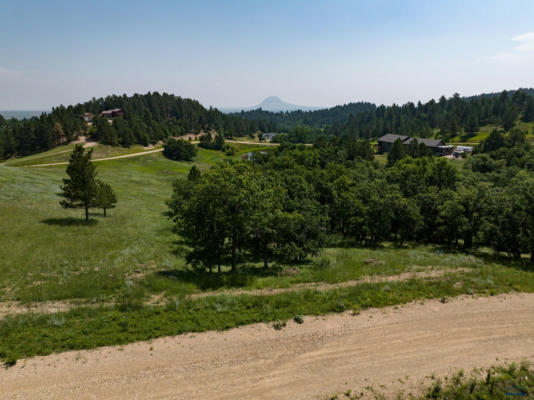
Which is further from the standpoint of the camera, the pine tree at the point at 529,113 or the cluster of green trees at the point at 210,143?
the pine tree at the point at 529,113

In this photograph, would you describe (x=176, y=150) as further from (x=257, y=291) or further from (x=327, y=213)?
(x=257, y=291)

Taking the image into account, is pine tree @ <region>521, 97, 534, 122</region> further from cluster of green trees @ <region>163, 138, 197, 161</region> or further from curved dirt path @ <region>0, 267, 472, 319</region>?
curved dirt path @ <region>0, 267, 472, 319</region>

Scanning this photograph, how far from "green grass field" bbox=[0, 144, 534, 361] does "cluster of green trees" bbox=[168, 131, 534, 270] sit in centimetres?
285

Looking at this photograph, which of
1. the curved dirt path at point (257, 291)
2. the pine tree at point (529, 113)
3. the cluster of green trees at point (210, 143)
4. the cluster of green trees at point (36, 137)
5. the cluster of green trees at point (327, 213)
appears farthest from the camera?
the pine tree at point (529, 113)

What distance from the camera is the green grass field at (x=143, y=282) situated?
54.0 ft

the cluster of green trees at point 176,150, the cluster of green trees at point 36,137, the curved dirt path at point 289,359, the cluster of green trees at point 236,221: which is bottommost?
the curved dirt path at point 289,359

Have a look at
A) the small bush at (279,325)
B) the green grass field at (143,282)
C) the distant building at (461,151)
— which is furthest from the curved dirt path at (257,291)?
the distant building at (461,151)

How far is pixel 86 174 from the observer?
122ft

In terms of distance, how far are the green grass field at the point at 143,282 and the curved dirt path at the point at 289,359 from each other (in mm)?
1240

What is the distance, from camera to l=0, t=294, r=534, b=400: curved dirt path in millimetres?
12414

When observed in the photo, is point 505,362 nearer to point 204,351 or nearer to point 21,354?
point 204,351

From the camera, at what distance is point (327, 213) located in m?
46.1

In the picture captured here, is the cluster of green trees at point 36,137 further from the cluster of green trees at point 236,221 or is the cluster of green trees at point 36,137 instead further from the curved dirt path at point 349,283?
the curved dirt path at point 349,283

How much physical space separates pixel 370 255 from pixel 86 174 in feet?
119
